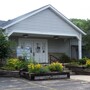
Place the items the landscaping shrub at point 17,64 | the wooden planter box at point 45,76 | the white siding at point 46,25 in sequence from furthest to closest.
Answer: the white siding at point 46,25, the landscaping shrub at point 17,64, the wooden planter box at point 45,76

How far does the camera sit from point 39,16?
2486cm

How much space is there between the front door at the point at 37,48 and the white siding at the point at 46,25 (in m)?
3.03

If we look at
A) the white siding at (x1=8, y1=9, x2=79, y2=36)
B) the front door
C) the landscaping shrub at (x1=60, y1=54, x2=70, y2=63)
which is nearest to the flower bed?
the white siding at (x1=8, y1=9, x2=79, y2=36)

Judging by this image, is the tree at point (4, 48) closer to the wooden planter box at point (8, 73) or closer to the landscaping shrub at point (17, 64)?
the landscaping shrub at point (17, 64)

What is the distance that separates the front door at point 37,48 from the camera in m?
27.1

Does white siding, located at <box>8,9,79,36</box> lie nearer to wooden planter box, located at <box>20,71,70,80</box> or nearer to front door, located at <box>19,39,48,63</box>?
Answer: front door, located at <box>19,39,48,63</box>

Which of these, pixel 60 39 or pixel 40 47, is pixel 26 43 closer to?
A: pixel 40 47

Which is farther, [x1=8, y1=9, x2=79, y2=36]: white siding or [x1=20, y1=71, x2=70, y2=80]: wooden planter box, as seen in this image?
[x1=8, y1=9, x2=79, y2=36]: white siding

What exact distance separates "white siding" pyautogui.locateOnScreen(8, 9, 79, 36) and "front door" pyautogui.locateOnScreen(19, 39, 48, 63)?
3031 millimetres

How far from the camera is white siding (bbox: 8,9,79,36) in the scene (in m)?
23.8

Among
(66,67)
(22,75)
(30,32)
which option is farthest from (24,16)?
(22,75)

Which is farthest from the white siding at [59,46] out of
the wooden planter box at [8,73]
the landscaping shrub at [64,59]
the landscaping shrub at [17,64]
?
the wooden planter box at [8,73]

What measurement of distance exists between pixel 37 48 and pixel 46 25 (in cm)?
351

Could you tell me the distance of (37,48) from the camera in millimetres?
27688
